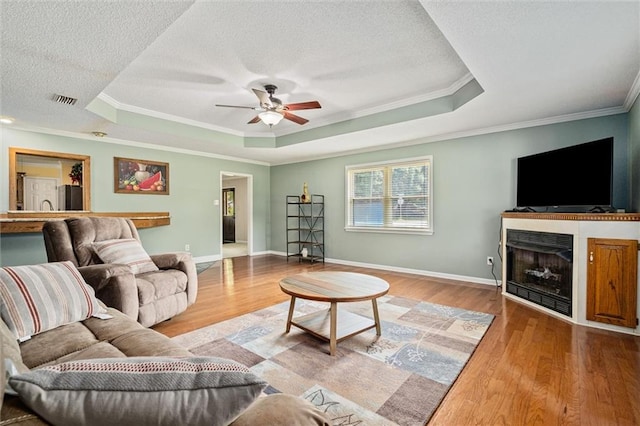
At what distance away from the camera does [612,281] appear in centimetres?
284

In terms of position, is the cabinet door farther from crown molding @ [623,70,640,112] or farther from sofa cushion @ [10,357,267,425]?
sofa cushion @ [10,357,267,425]

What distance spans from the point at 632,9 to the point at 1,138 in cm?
679

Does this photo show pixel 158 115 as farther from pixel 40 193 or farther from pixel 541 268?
pixel 541 268

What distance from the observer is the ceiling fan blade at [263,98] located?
10.5 feet

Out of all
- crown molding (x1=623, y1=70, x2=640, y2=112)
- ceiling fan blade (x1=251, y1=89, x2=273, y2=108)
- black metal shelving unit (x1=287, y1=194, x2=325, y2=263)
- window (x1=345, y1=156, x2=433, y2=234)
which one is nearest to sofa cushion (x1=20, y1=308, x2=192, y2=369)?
ceiling fan blade (x1=251, y1=89, x2=273, y2=108)

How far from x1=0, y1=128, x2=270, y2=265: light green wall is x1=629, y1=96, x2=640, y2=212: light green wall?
20.8 ft

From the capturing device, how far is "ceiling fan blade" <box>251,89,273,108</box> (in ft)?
10.5

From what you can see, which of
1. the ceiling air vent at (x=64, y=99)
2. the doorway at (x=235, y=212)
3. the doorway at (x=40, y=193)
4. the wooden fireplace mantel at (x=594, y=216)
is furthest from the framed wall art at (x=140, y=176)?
the wooden fireplace mantel at (x=594, y=216)

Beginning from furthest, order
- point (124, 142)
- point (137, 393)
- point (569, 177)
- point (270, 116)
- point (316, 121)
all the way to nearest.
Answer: point (124, 142) → point (316, 121) → point (270, 116) → point (569, 177) → point (137, 393)

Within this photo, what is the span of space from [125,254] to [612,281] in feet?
15.0

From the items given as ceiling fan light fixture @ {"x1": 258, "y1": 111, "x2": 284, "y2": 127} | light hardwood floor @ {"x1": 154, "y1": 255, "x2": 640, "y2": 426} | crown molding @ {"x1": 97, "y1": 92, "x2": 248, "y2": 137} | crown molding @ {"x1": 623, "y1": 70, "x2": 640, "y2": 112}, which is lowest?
light hardwood floor @ {"x1": 154, "y1": 255, "x2": 640, "y2": 426}

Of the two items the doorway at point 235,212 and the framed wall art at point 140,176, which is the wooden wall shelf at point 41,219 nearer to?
the framed wall art at point 140,176

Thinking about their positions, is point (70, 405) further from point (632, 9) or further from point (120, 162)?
point (120, 162)

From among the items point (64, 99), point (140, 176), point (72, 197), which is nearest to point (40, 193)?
point (72, 197)
